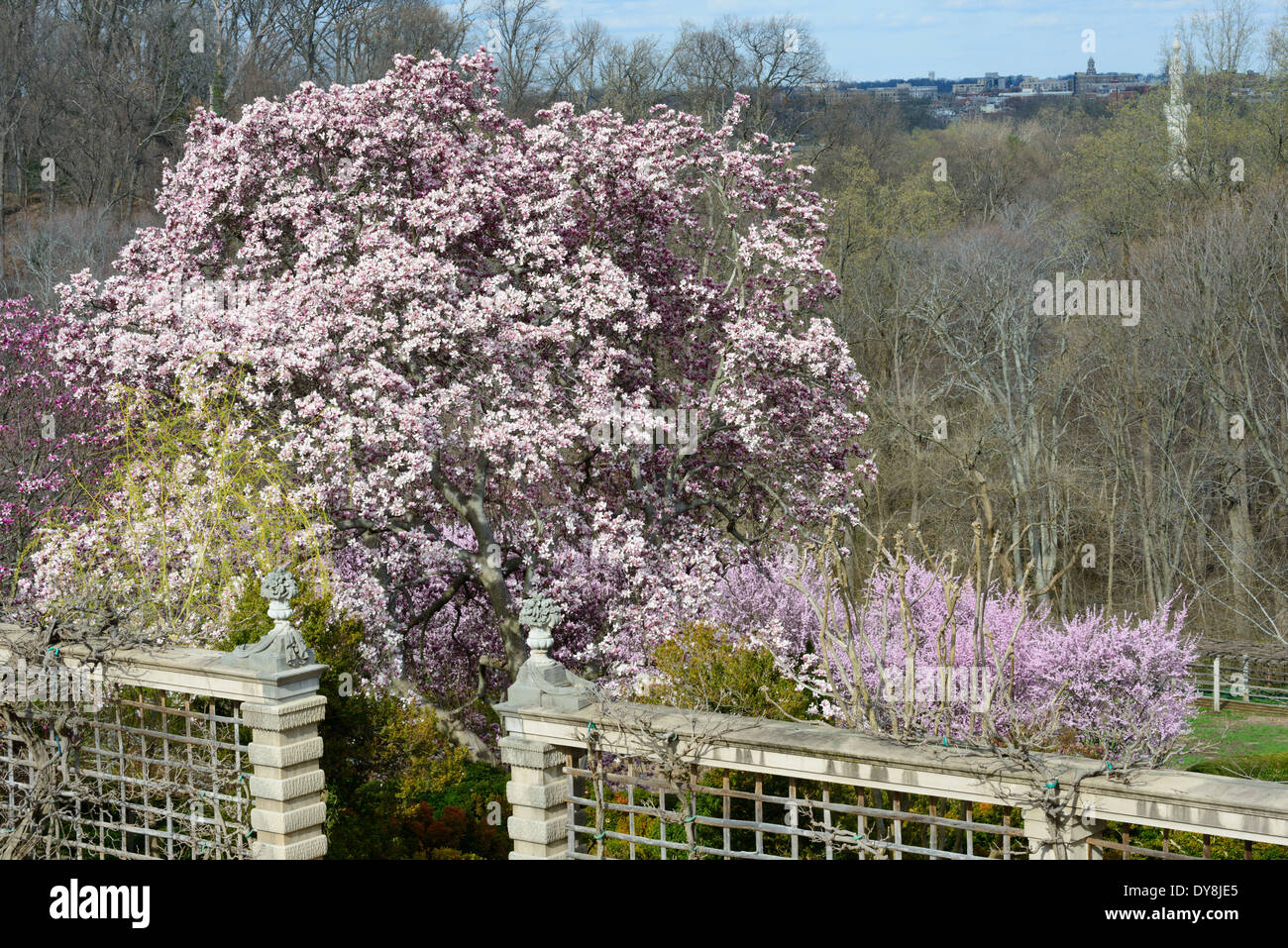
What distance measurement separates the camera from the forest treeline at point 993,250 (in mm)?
33281

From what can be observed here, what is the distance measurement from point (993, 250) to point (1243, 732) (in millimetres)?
20433

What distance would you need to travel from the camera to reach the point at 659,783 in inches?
279

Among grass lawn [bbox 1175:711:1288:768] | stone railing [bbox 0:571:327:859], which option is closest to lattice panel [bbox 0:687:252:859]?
stone railing [bbox 0:571:327:859]

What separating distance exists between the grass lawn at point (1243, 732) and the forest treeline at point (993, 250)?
2.03 metres

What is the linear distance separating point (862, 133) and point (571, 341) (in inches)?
1850

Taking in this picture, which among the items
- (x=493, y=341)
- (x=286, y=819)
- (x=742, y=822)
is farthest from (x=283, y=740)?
(x=493, y=341)

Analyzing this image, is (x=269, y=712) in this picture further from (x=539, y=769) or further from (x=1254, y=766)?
(x=1254, y=766)

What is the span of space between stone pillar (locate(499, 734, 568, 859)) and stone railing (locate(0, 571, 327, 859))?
1849 millimetres

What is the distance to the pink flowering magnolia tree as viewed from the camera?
45.3 ft

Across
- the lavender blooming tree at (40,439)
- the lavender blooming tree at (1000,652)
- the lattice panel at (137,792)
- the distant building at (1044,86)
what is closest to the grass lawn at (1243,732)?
the lavender blooming tree at (1000,652)

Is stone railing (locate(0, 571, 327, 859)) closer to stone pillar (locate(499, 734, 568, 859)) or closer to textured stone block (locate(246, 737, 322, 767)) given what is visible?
textured stone block (locate(246, 737, 322, 767))

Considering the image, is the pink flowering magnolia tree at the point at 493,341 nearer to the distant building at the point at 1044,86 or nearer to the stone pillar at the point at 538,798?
the stone pillar at the point at 538,798

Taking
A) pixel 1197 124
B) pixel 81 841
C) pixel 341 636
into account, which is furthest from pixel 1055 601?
pixel 81 841

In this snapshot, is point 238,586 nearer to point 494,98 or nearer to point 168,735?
point 168,735
